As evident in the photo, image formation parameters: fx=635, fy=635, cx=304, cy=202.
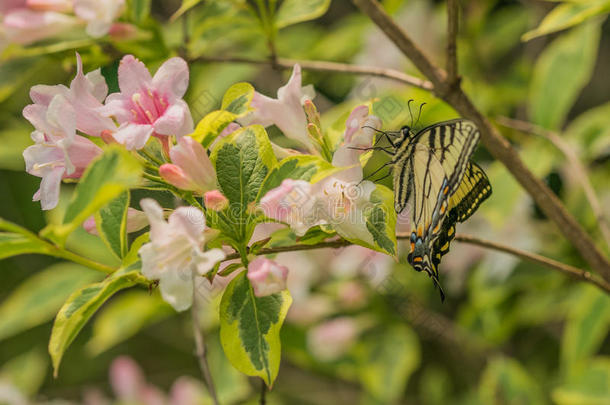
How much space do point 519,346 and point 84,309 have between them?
5.60 ft

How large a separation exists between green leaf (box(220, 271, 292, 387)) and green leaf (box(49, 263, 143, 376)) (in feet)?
0.33

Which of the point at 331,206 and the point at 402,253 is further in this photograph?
the point at 402,253

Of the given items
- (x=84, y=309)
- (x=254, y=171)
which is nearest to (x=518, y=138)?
Result: (x=254, y=171)

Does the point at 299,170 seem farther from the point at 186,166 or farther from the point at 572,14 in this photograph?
the point at 572,14

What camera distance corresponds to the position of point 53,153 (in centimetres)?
63

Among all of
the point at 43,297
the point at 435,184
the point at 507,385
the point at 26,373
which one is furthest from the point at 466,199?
the point at 26,373

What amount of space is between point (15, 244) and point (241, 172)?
0.71 feet

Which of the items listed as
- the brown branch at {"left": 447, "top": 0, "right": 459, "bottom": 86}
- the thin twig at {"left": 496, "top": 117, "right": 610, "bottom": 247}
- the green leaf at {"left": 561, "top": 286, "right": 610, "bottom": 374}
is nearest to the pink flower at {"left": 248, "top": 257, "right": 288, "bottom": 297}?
the brown branch at {"left": 447, "top": 0, "right": 459, "bottom": 86}

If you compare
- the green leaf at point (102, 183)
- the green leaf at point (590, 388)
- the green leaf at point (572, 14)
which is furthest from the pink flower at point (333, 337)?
the green leaf at point (102, 183)

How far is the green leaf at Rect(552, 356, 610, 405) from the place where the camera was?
4.16ft

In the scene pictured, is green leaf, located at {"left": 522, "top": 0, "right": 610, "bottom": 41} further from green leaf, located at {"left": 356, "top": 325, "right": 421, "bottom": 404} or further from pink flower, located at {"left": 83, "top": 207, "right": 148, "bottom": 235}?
green leaf, located at {"left": 356, "top": 325, "right": 421, "bottom": 404}

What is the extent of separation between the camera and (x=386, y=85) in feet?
4.71

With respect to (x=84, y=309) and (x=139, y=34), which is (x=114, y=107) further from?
(x=139, y=34)

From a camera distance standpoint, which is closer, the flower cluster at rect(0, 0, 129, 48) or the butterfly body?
the butterfly body
